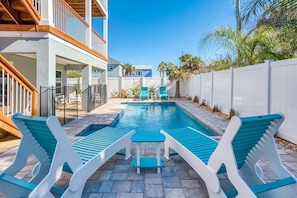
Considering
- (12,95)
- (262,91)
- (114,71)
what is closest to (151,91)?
(262,91)

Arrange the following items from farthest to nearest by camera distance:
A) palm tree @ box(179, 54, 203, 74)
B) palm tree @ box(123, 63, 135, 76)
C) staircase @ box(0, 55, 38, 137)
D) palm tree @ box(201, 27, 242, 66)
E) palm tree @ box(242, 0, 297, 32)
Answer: palm tree @ box(123, 63, 135, 76)
palm tree @ box(179, 54, 203, 74)
palm tree @ box(201, 27, 242, 66)
staircase @ box(0, 55, 38, 137)
palm tree @ box(242, 0, 297, 32)

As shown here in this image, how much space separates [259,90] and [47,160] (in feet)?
18.7

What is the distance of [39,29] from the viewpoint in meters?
5.83

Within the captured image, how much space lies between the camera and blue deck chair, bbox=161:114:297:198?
2189mm

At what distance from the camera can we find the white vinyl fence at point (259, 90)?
471cm

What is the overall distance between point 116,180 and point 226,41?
8.55 meters

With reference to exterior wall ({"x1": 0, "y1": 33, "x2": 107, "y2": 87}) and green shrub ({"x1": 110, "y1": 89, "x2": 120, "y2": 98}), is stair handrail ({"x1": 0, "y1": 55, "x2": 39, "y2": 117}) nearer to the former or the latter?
exterior wall ({"x1": 0, "y1": 33, "x2": 107, "y2": 87})

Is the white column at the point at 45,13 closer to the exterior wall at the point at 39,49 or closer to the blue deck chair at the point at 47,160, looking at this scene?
the exterior wall at the point at 39,49

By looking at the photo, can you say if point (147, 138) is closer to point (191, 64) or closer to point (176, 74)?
point (176, 74)

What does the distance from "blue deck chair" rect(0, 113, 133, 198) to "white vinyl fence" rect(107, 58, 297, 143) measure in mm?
4204

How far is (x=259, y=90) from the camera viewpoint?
6.00 metres

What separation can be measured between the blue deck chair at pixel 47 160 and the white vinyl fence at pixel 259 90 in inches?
165

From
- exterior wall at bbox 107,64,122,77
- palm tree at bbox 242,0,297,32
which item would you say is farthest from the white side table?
exterior wall at bbox 107,64,122,77

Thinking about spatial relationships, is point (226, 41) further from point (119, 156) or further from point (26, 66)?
point (26, 66)
